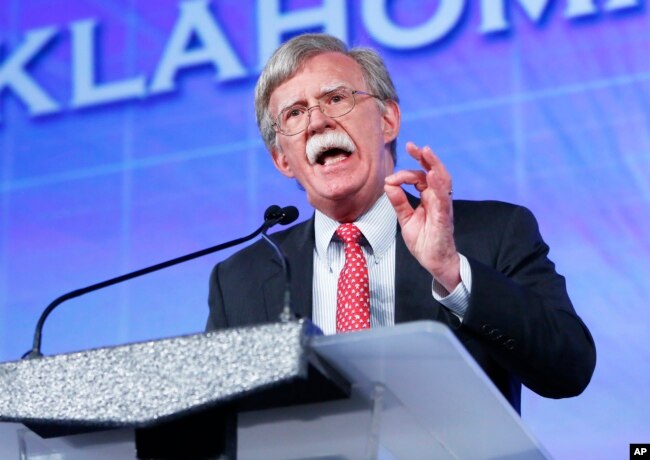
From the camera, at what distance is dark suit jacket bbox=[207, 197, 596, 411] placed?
171 cm

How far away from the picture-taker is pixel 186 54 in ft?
11.0

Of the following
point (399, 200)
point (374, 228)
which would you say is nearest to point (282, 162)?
point (374, 228)

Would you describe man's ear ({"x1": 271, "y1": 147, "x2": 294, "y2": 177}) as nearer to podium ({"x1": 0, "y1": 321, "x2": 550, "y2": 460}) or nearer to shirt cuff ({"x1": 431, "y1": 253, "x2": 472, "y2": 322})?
shirt cuff ({"x1": 431, "y1": 253, "x2": 472, "y2": 322})

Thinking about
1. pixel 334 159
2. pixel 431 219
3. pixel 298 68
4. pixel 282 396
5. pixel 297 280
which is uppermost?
pixel 298 68

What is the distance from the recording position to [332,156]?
2.35 meters

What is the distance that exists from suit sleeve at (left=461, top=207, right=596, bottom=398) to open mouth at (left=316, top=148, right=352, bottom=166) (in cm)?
56

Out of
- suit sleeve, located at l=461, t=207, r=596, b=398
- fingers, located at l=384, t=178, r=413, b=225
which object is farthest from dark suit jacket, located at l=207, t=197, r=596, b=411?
fingers, located at l=384, t=178, r=413, b=225

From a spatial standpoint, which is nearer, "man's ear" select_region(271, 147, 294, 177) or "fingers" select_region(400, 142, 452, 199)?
"fingers" select_region(400, 142, 452, 199)

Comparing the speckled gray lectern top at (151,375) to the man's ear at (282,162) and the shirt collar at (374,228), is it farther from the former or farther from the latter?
the man's ear at (282,162)

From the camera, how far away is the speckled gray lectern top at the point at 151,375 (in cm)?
123

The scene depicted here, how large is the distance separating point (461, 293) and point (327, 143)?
698 mm

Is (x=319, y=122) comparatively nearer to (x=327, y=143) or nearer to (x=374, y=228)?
(x=327, y=143)

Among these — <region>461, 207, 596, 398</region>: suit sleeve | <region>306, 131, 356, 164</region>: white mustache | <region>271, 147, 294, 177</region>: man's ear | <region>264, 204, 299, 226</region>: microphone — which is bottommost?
<region>461, 207, 596, 398</region>: suit sleeve

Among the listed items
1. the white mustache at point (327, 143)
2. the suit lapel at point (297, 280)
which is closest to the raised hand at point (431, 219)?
the suit lapel at point (297, 280)
